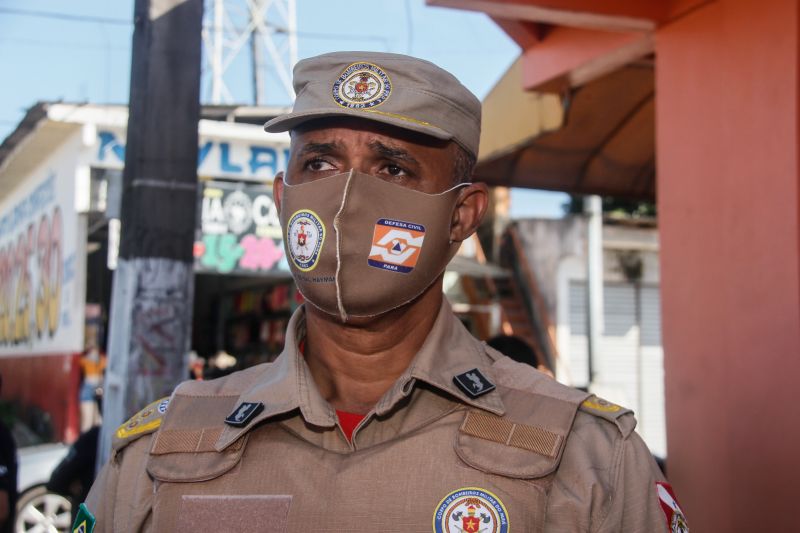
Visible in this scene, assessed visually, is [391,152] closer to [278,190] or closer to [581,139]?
[278,190]

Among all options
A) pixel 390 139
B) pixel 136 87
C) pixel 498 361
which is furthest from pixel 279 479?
pixel 136 87

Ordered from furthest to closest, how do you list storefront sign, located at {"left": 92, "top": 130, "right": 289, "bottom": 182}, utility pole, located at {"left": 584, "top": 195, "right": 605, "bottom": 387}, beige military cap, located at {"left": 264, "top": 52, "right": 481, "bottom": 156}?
1. storefront sign, located at {"left": 92, "top": 130, "right": 289, "bottom": 182}
2. utility pole, located at {"left": 584, "top": 195, "right": 605, "bottom": 387}
3. beige military cap, located at {"left": 264, "top": 52, "right": 481, "bottom": 156}

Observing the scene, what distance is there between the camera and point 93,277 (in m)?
17.0

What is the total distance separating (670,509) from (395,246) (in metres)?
0.77

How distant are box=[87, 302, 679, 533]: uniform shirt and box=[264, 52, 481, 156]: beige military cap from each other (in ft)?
1.58

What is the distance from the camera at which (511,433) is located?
1795 mm

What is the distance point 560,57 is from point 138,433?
170 inches

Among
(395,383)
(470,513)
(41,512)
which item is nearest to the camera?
(470,513)

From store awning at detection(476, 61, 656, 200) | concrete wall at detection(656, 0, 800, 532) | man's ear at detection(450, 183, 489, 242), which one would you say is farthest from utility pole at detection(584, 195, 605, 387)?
man's ear at detection(450, 183, 489, 242)

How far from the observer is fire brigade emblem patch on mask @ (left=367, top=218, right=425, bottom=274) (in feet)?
6.34

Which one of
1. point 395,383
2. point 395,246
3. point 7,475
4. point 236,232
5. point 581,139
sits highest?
point 581,139

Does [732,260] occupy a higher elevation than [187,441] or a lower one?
higher

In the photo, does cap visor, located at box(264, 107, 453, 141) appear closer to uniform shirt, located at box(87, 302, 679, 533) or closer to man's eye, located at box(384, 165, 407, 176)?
man's eye, located at box(384, 165, 407, 176)

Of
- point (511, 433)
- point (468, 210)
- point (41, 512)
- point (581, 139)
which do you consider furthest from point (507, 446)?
point (41, 512)
